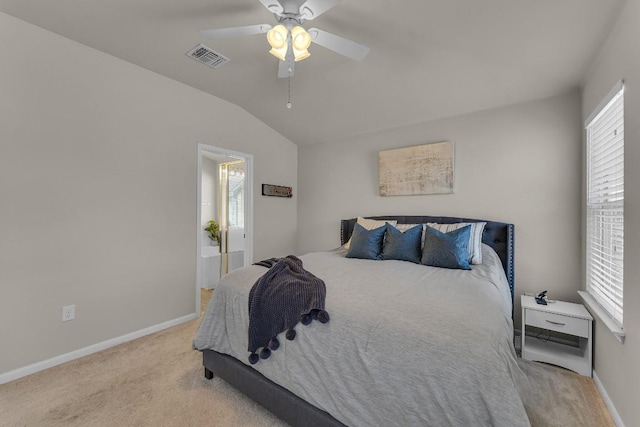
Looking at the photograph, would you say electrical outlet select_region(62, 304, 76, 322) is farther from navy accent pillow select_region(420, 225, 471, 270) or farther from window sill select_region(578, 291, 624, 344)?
window sill select_region(578, 291, 624, 344)

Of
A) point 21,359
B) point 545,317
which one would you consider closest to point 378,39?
point 545,317

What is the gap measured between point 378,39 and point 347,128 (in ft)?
5.33

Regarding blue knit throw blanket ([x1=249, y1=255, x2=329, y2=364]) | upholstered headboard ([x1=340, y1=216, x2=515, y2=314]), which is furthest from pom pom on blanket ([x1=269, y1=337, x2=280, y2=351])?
upholstered headboard ([x1=340, y1=216, x2=515, y2=314])

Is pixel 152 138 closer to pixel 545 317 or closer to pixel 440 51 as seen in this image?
pixel 440 51

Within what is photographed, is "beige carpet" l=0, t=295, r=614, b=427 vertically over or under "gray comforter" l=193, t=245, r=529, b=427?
under

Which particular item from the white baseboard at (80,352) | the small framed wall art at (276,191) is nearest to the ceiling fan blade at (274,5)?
the small framed wall art at (276,191)

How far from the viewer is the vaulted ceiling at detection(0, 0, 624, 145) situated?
1.90m

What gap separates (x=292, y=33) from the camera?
A: 5.93 feet

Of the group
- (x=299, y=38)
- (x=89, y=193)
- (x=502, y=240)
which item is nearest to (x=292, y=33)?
(x=299, y=38)

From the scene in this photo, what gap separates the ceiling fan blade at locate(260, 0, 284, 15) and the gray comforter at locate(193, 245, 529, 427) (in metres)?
1.71

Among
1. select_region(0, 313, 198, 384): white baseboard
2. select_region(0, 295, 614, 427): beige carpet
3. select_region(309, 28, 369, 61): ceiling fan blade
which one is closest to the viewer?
select_region(0, 295, 614, 427): beige carpet

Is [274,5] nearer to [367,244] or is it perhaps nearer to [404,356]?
[404,356]

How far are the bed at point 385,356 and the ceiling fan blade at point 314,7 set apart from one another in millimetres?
1662

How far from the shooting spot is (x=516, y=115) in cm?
286
